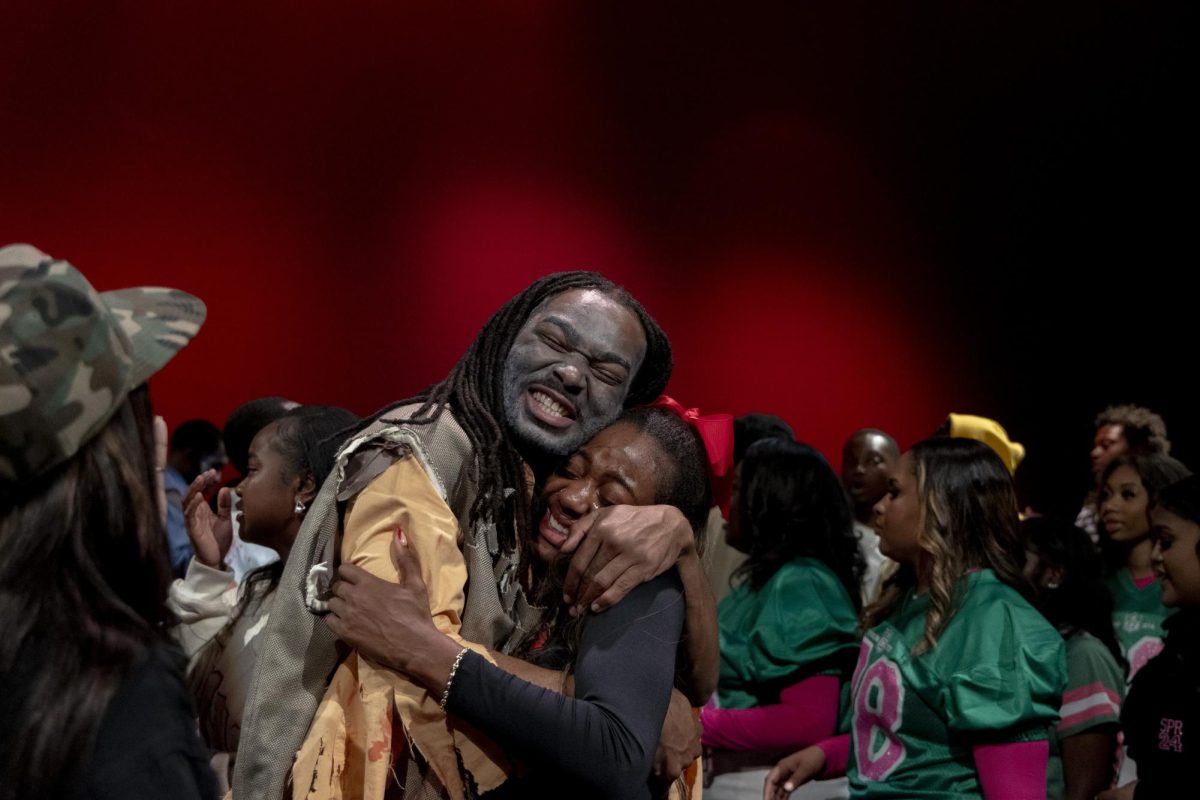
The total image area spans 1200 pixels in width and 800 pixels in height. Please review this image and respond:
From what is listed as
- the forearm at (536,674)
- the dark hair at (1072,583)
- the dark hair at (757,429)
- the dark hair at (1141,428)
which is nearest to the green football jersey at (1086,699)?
the dark hair at (1072,583)

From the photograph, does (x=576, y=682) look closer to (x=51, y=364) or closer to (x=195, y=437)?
(x=51, y=364)

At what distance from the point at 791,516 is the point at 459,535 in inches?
75.7

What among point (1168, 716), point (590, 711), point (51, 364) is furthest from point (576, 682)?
point (1168, 716)

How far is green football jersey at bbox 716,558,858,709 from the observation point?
3564 millimetres

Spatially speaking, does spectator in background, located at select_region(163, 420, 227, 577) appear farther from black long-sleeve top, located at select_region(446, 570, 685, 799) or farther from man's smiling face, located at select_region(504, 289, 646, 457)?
black long-sleeve top, located at select_region(446, 570, 685, 799)

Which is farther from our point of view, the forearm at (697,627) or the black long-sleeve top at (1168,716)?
the black long-sleeve top at (1168,716)

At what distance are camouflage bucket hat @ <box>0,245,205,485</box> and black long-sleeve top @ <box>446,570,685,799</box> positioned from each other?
0.77 m

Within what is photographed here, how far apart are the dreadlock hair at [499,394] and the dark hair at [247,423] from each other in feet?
5.68

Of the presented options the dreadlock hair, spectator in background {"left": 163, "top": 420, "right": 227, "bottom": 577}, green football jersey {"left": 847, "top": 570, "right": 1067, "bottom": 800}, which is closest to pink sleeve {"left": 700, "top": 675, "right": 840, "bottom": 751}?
green football jersey {"left": 847, "top": 570, "right": 1067, "bottom": 800}

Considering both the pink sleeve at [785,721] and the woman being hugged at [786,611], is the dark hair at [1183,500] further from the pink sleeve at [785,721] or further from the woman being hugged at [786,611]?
the pink sleeve at [785,721]

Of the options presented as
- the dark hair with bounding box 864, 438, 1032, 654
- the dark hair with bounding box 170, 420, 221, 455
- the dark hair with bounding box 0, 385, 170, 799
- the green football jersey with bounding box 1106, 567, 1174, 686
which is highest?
the dark hair with bounding box 0, 385, 170, 799

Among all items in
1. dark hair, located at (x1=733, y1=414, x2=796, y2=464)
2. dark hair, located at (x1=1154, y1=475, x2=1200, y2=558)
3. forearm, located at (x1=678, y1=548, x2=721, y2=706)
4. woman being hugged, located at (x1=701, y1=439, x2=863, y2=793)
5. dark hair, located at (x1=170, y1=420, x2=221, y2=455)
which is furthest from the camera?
dark hair, located at (x1=733, y1=414, x2=796, y2=464)

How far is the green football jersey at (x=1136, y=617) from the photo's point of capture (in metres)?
4.23

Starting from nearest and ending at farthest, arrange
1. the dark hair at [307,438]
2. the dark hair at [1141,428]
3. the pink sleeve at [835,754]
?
1. the dark hair at [307,438]
2. the pink sleeve at [835,754]
3. the dark hair at [1141,428]
